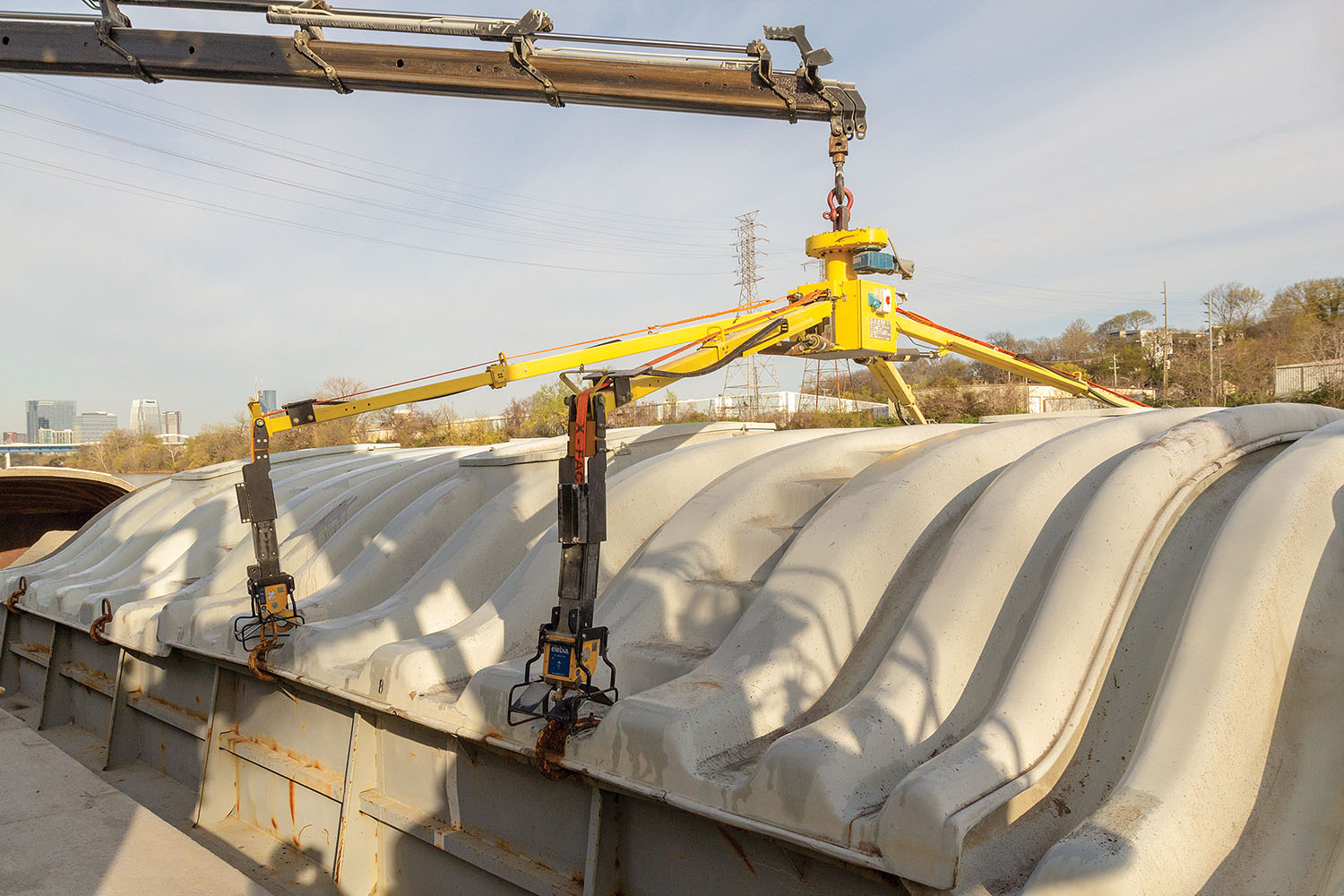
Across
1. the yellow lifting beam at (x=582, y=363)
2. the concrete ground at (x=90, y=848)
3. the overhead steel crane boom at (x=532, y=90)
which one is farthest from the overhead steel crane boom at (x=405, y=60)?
the concrete ground at (x=90, y=848)

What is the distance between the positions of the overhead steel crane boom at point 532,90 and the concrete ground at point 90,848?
142cm

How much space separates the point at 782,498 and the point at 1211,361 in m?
27.8

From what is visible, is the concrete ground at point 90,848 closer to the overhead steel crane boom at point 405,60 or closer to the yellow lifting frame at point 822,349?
the yellow lifting frame at point 822,349

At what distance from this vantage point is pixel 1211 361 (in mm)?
28875

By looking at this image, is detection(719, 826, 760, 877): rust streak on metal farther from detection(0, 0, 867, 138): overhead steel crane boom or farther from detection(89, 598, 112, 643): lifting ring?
detection(89, 598, 112, 643): lifting ring

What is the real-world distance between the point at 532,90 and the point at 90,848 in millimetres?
5516

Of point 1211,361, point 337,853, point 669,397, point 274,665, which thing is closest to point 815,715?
point 337,853

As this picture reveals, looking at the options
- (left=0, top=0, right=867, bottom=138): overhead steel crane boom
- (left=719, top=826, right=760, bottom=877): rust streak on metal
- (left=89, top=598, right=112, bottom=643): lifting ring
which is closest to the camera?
(left=719, top=826, right=760, bottom=877): rust streak on metal

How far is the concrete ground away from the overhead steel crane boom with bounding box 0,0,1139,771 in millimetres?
1416

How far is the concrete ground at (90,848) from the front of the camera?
15.6ft

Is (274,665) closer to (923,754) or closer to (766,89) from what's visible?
(923,754)

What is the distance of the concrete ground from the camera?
475 cm

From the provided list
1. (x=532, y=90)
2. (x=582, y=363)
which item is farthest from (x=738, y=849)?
(x=532, y=90)

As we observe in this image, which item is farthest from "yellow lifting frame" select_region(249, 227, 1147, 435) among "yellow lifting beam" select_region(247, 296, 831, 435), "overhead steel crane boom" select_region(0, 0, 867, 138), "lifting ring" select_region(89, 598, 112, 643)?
"lifting ring" select_region(89, 598, 112, 643)
